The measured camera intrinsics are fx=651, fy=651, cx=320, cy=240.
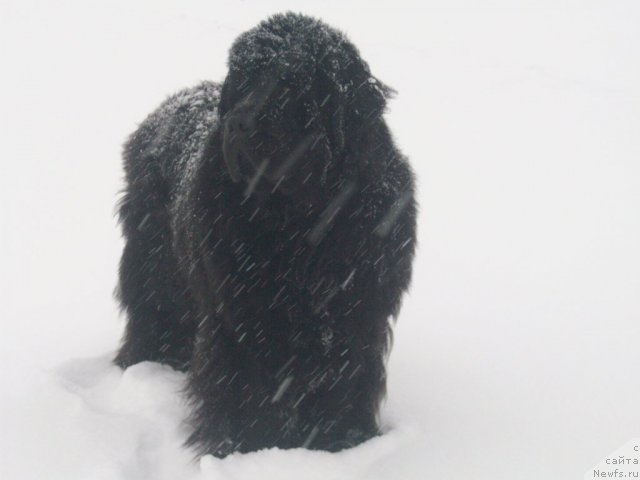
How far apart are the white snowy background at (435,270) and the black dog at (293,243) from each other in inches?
9.0

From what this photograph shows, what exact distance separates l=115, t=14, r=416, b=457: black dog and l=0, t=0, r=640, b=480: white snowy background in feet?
0.75

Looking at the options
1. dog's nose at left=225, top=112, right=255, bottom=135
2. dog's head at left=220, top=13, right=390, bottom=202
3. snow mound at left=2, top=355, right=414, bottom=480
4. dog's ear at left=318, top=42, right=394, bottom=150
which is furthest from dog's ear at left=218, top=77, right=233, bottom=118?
snow mound at left=2, top=355, right=414, bottom=480

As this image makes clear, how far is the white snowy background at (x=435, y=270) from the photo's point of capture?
2738 mm

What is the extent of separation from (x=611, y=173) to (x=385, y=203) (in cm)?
504

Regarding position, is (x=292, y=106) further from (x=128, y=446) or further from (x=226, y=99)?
(x=128, y=446)

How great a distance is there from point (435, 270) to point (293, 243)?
8.75 feet

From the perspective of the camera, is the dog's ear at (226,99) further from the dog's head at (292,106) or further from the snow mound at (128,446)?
the snow mound at (128,446)

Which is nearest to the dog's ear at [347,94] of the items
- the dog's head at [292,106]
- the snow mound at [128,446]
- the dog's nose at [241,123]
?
the dog's head at [292,106]

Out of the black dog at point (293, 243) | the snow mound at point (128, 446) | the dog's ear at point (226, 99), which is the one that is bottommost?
the snow mound at point (128, 446)

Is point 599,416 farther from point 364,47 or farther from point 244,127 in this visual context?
point 364,47

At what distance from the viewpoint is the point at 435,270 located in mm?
5047

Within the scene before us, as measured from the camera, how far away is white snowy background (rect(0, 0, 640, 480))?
8.98 ft

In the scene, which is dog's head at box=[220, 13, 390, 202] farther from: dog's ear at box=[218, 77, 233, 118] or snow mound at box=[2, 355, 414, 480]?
snow mound at box=[2, 355, 414, 480]

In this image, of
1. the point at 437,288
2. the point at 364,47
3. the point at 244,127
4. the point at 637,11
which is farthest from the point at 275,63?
the point at 637,11
